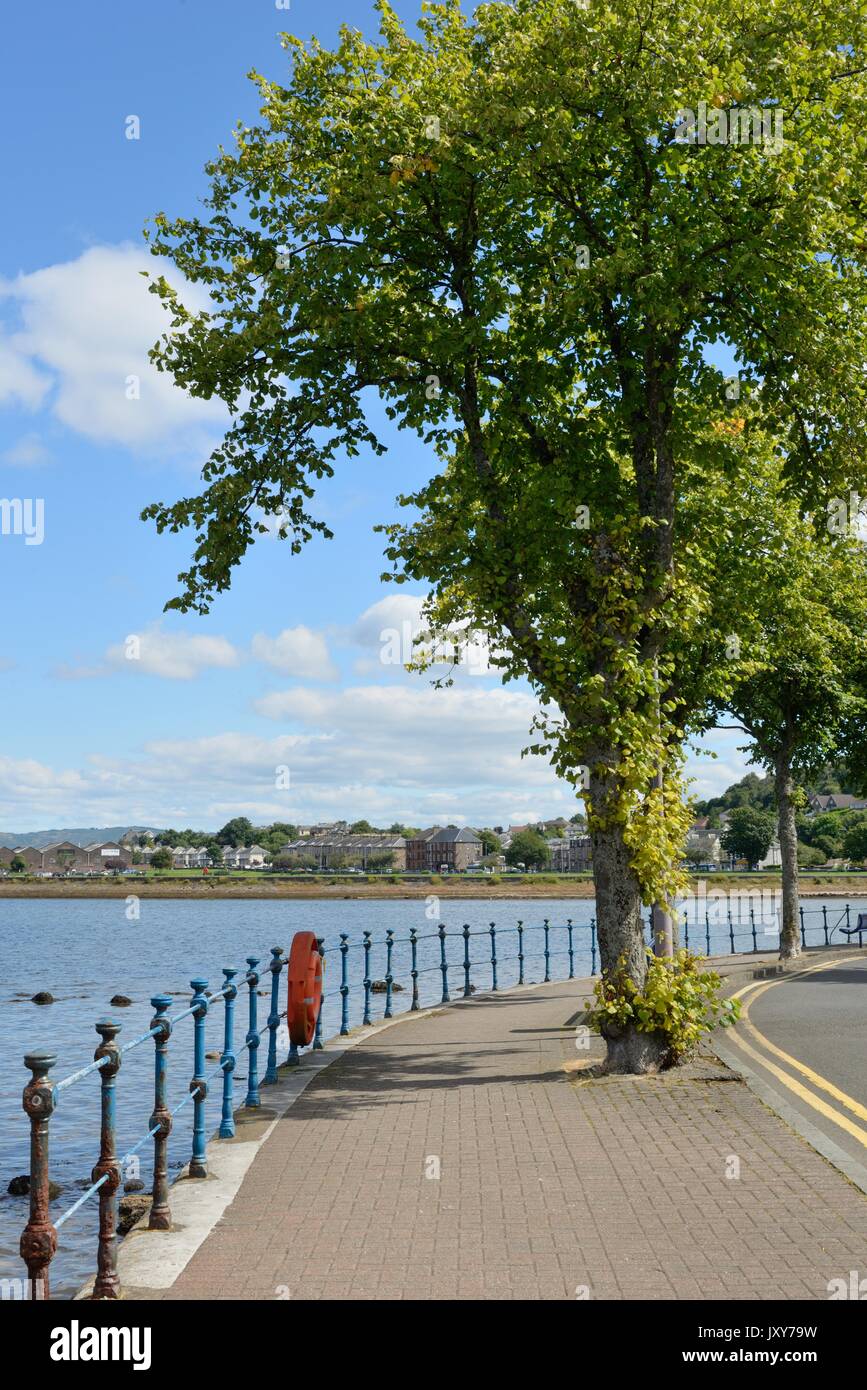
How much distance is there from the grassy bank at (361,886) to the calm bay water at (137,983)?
12215 mm

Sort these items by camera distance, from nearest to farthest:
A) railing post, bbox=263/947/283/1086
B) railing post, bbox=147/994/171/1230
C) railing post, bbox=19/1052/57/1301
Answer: railing post, bbox=19/1052/57/1301
railing post, bbox=147/994/171/1230
railing post, bbox=263/947/283/1086

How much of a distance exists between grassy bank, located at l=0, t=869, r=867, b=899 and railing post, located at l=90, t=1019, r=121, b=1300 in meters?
102

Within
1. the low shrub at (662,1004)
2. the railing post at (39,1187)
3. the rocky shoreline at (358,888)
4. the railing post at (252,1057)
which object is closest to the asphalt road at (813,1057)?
the low shrub at (662,1004)

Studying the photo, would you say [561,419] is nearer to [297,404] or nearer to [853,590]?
[297,404]

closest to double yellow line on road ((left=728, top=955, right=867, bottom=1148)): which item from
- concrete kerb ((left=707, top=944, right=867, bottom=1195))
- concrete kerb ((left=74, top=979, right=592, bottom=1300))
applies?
concrete kerb ((left=707, top=944, right=867, bottom=1195))

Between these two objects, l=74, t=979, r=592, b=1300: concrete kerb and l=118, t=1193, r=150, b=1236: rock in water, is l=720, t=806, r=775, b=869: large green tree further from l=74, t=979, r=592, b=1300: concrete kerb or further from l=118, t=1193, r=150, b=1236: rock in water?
l=118, t=1193, r=150, b=1236: rock in water

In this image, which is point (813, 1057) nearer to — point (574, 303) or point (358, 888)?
point (574, 303)

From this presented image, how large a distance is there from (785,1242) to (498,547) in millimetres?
8079

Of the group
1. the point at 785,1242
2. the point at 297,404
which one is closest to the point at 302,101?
the point at 297,404

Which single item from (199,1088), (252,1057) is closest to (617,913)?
(252,1057)

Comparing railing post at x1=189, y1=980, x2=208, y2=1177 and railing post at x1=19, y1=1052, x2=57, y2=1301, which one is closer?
railing post at x1=19, y1=1052, x2=57, y2=1301

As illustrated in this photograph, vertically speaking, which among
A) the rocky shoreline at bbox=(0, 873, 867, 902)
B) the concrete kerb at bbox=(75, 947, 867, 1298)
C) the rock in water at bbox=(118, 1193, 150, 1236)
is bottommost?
the rocky shoreline at bbox=(0, 873, 867, 902)

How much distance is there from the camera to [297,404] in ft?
48.4

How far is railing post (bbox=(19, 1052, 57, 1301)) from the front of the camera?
5215 mm
